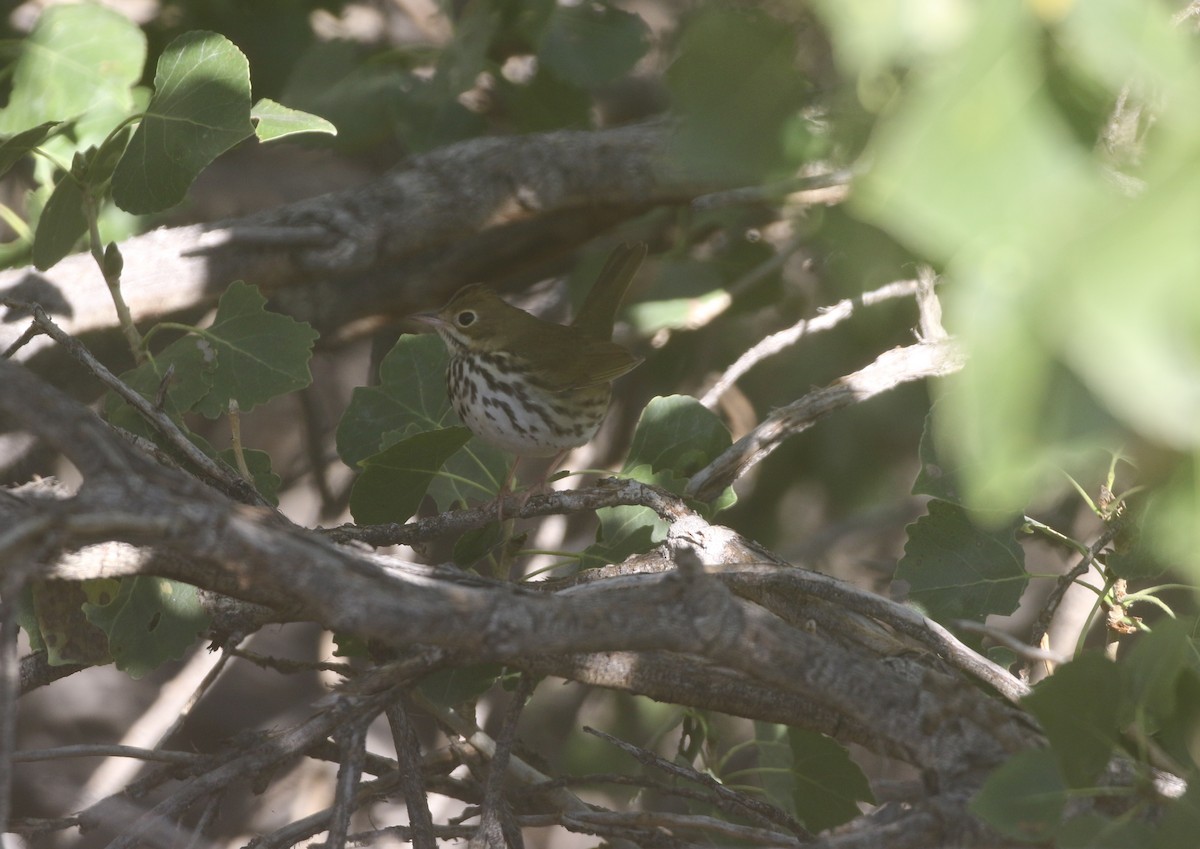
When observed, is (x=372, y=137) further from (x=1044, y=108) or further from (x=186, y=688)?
(x=1044, y=108)

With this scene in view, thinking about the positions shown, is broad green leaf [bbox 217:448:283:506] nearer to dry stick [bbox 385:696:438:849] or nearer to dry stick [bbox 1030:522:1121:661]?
dry stick [bbox 385:696:438:849]

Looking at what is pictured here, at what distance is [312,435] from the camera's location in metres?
2.89

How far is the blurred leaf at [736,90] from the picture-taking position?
0.55 m

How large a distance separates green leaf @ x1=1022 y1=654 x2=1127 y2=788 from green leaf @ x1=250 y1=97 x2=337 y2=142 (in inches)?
42.5

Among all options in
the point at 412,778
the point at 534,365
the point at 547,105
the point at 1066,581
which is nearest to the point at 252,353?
the point at 412,778

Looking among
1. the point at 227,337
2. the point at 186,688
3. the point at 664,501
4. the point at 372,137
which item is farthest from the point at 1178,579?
the point at 186,688

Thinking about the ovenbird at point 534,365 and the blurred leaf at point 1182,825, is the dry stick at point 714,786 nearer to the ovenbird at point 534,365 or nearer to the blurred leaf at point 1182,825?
the blurred leaf at point 1182,825

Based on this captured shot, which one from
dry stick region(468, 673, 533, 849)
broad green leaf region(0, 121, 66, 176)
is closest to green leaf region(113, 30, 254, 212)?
broad green leaf region(0, 121, 66, 176)

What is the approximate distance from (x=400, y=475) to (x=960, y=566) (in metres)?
0.78

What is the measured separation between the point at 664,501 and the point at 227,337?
688 millimetres

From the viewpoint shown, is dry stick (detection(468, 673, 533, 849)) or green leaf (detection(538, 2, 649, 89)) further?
green leaf (detection(538, 2, 649, 89))

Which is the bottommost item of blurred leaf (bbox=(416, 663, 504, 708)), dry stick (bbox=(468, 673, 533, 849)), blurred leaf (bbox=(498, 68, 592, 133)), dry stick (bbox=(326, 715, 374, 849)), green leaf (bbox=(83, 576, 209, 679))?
green leaf (bbox=(83, 576, 209, 679))

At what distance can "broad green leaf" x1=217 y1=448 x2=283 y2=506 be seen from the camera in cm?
155

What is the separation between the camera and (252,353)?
159 centimetres
